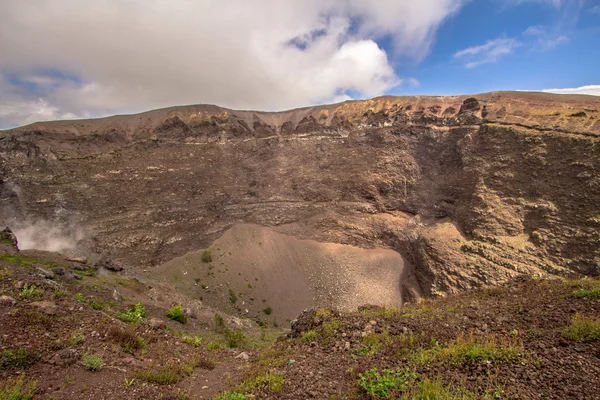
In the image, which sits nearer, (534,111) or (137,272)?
(534,111)

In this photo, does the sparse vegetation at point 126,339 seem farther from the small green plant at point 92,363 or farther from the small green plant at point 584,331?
the small green plant at point 584,331

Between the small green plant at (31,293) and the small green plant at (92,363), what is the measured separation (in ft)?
11.0

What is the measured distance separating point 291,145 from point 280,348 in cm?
2886

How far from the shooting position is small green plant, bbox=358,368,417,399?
5.02m

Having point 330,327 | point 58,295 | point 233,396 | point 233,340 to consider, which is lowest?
point 233,340

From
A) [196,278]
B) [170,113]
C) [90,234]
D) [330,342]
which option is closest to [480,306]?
[330,342]

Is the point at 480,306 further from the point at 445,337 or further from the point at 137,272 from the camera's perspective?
the point at 137,272

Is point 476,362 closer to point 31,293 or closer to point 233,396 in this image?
point 233,396

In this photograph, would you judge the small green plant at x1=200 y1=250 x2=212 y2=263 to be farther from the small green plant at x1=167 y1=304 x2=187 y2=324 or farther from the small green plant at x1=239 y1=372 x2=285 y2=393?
the small green plant at x1=239 y1=372 x2=285 y2=393

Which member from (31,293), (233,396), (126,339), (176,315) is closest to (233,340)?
(176,315)

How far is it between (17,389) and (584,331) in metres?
10.9

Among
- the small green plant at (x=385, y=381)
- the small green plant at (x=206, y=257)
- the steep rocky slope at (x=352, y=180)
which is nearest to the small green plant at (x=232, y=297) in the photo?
the small green plant at (x=206, y=257)

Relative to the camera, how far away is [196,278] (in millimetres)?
26141

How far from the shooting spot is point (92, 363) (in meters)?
6.43
